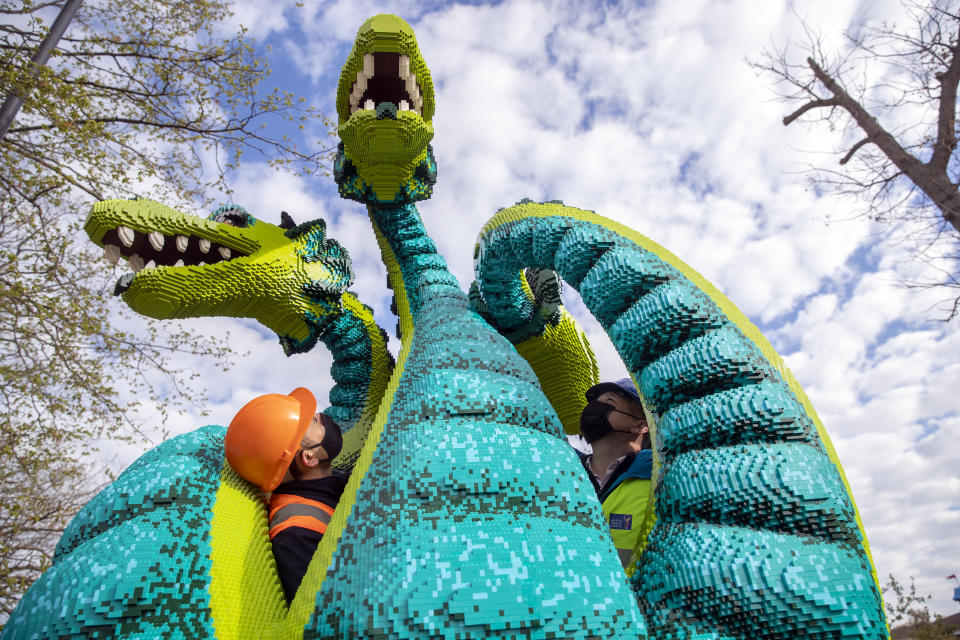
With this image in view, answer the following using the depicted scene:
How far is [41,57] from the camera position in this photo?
459 cm

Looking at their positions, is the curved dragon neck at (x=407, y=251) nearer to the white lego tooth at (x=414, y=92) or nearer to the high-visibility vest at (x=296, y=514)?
the white lego tooth at (x=414, y=92)

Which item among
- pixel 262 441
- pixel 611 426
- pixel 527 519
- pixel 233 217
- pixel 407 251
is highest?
pixel 233 217

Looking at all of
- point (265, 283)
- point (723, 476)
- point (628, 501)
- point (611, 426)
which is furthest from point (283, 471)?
point (611, 426)

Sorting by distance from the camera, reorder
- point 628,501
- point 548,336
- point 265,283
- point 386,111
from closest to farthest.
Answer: point 628,501 → point 386,111 → point 265,283 → point 548,336

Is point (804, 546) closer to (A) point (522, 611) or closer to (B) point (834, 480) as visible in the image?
(B) point (834, 480)

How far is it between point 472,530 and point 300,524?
53cm

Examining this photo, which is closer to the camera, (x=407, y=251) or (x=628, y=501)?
(x=628, y=501)

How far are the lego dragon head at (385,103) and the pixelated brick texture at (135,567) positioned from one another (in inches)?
55.8

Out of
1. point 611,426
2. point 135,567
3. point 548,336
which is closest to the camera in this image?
point 135,567

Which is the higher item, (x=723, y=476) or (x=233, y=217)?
(x=233, y=217)

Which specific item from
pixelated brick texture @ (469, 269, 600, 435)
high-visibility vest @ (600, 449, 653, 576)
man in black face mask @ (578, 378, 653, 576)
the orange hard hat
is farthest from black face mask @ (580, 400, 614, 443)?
the orange hard hat

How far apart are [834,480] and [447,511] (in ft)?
2.51

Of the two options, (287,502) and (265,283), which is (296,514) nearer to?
(287,502)

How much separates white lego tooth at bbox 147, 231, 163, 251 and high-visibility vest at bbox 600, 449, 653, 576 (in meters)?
1.91
